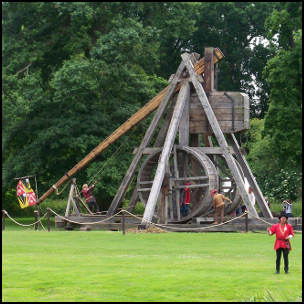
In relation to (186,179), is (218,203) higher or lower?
lower

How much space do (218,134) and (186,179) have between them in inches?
83.5

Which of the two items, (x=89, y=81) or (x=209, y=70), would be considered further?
(x=89, y=81)

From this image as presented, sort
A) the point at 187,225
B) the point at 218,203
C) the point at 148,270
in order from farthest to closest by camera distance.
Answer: the point at 187,225 → the point at 218,203 → the point at 148,270

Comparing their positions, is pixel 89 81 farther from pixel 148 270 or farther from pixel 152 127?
pixel 148 270

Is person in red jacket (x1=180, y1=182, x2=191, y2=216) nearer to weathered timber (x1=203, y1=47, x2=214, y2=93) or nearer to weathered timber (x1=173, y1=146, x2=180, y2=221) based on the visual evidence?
weathered timber (x1=173, y1=146, x2=180, y2=221)

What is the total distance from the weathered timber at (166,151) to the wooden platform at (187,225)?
0.88 meters

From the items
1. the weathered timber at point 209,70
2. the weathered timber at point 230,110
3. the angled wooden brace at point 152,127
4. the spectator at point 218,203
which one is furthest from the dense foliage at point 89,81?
the spectator at point 218,203

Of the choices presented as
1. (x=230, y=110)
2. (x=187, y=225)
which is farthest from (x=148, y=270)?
(x=230, y=110)

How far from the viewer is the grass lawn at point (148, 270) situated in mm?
14105

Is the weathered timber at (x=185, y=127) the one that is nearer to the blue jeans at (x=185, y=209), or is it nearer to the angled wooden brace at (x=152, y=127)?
the angled wooden brace at (x=152, y=127)

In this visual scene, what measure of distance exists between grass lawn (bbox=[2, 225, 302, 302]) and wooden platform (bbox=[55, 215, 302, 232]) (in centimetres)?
258

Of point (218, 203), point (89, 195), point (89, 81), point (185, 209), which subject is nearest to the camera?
point (218, 203)

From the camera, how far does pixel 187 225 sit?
29.9 metres

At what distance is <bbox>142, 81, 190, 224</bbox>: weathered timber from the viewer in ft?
96.4
